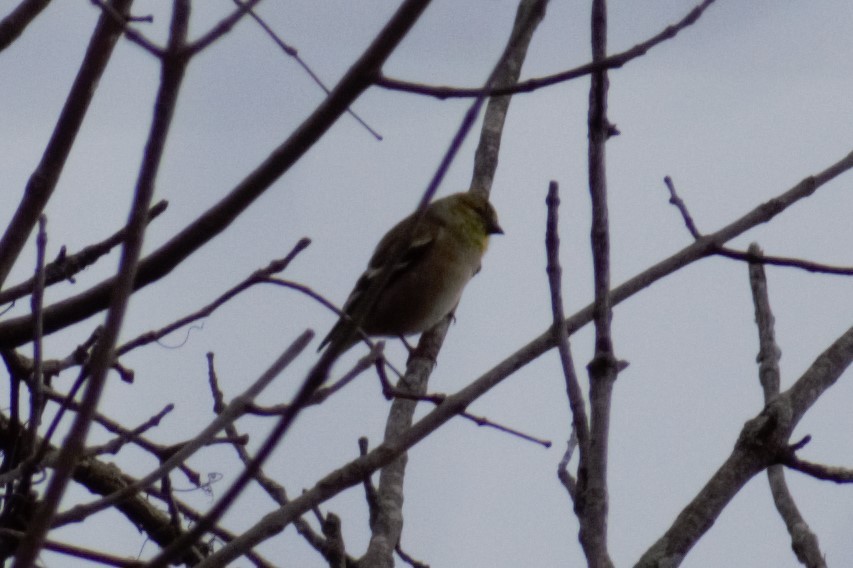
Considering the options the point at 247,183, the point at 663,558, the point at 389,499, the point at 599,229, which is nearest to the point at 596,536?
the point at 663,558

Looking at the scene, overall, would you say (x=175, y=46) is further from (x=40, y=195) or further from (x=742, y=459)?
(x=742, y=459)

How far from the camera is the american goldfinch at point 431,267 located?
7.01 meters

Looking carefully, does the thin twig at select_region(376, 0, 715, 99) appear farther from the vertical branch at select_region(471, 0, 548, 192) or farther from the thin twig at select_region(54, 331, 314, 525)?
the vertical branch at select_region(471, 0, 548, 192)

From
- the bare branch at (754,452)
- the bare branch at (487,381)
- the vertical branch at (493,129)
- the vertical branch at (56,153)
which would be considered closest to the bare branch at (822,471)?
the bare branch at (754,452)

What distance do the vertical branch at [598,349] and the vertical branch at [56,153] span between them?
108 cm

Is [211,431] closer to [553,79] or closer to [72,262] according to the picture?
[553,79]

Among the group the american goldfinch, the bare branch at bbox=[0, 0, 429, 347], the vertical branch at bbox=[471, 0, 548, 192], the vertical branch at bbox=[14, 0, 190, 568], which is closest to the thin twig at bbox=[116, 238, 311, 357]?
the bare branch at bbox=[0, 0, 429, 347]

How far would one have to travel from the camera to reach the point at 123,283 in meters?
1.54

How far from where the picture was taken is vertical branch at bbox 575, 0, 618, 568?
245 cm

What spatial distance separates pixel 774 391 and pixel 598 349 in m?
1.04

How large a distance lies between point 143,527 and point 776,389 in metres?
2.31

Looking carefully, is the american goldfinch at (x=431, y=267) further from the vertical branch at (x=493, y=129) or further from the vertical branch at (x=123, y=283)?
the vertical branch at (x=123, y=283)

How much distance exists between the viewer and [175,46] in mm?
1745

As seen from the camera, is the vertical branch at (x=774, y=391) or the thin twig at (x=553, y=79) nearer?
the thin twig at (x=553, y=79)
